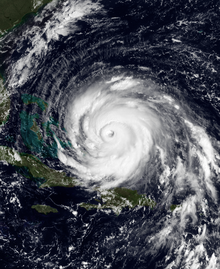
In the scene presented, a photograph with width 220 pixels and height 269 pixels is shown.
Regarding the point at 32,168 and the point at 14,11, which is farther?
the point at 32,168

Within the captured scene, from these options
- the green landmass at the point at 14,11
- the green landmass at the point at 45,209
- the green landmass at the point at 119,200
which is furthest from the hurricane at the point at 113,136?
the green landmass at the point at 14,11

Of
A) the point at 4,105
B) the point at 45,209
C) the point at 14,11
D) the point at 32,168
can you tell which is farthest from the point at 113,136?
the point at 14,11

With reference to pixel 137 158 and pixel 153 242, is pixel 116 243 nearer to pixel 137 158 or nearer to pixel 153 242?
pixel 153 242

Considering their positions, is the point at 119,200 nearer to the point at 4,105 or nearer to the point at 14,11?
the point at 4,105

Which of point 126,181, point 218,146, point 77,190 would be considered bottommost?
point 77,190

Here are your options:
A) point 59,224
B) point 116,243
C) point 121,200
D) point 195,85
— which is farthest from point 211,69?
point 59,224

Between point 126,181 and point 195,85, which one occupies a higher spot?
point 195,85
